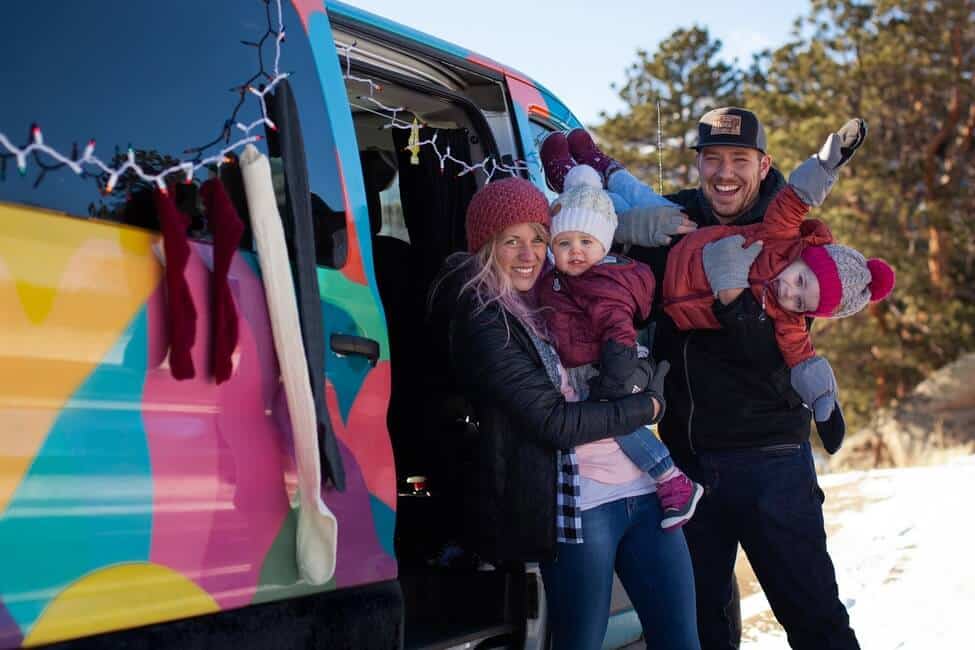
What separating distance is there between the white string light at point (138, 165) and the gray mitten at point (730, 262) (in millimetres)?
1494

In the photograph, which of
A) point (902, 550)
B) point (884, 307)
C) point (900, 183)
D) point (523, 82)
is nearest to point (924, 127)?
point (900, 183)

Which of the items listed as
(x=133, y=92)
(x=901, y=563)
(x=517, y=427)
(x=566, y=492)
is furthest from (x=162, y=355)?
(x=901, y=563)

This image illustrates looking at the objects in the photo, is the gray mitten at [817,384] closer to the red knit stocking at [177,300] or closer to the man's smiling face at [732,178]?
the man's smiling face at [732,178]

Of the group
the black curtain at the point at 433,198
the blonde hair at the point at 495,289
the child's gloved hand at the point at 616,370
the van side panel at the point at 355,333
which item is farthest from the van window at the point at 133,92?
the black curtain at the point at 433,198

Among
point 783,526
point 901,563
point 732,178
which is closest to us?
point 783,526

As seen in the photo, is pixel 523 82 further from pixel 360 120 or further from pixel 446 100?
pixel 360 120

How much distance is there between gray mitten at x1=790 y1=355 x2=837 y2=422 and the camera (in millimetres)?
3201

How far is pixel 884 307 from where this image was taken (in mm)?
20469

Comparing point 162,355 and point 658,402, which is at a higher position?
point 162,355

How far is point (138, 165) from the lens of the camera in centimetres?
197

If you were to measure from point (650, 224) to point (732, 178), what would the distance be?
13.4 inches

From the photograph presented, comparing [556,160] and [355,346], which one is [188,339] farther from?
[556,160]

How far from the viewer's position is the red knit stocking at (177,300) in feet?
6.31

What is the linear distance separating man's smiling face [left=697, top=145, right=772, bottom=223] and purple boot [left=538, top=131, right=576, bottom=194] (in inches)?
18.1
